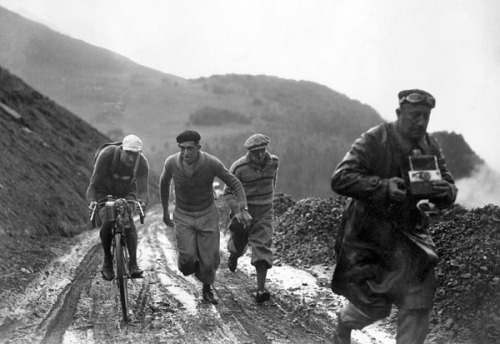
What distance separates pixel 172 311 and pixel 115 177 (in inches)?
68.8

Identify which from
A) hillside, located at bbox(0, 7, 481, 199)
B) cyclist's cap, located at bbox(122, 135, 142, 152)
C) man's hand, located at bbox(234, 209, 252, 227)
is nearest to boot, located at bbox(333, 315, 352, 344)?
man's hand, located at bbox(234, 209, 252, 227)

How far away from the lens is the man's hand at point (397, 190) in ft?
12.1

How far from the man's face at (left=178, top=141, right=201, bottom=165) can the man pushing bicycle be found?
0.50 metres

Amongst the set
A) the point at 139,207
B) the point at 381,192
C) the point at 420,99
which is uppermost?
the point at 420,99

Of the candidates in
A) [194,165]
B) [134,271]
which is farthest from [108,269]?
[194,165]

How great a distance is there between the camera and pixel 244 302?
24.3 feet

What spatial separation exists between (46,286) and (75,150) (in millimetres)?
22027

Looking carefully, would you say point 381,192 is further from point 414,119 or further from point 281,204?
point 281,204

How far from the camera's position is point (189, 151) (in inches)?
270

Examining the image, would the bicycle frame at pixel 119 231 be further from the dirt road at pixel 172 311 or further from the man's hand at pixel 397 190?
the man's hand at pixel 397 190

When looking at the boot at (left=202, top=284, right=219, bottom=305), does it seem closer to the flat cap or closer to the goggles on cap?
the flat cap

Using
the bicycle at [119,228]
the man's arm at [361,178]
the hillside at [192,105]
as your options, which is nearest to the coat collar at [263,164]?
the bicycle at [119,228]

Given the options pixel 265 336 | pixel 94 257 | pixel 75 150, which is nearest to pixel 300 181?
pixel 75 150

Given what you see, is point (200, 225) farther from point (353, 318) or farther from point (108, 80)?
point (108, 80)
